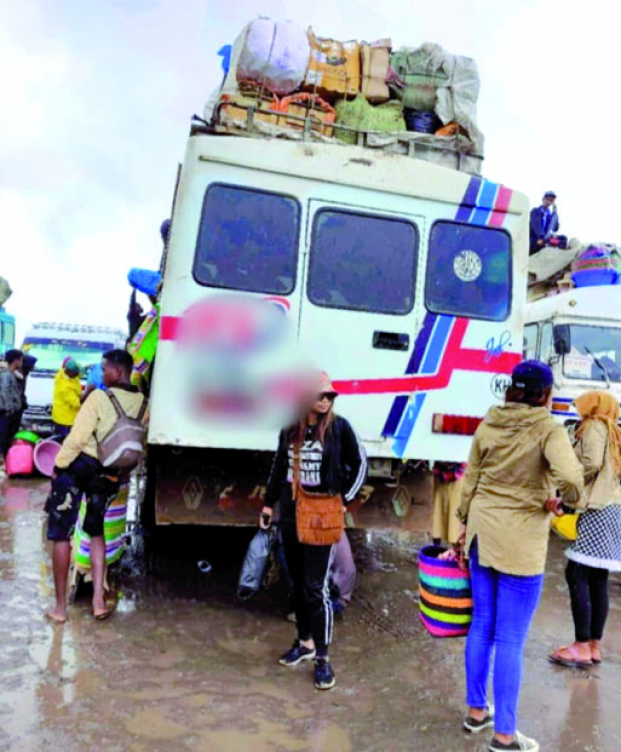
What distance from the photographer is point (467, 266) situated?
16.7ft

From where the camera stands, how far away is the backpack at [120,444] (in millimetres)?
4629

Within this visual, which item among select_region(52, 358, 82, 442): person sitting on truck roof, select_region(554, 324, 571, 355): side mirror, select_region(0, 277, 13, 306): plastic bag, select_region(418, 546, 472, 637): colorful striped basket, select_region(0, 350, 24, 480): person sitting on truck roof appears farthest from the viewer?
select_region(0, 277, 13, 306): plastic bag

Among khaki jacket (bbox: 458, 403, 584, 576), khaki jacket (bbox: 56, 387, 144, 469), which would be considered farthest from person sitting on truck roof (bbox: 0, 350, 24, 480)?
khaki jacket (bbox: 458, 403, 584, 576)

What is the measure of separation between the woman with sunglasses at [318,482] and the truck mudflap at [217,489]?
0.77m

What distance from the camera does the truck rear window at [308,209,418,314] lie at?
4.80 meters

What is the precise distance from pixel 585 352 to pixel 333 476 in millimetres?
6594

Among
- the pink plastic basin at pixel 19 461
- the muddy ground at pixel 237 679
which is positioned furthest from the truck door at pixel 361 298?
the pink plastic basin at pixel 19 461

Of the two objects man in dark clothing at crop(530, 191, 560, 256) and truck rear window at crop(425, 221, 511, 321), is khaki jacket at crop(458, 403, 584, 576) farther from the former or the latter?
man in dark clothing at crop(530, 191, 560, 256)

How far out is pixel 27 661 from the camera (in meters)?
3.99

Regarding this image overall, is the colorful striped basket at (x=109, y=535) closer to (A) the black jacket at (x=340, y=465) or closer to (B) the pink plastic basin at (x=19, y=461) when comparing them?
(A) the black jacket at (x=340, y=465)

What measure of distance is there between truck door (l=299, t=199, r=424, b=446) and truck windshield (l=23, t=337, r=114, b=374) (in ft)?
31.5

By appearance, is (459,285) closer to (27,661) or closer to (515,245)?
(515,245)

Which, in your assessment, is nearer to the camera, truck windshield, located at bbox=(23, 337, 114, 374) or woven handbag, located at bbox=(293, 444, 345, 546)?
woven handbag, located at bbox=(293, 444, 345, 546)

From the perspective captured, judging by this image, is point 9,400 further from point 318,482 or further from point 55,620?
point 318,482
